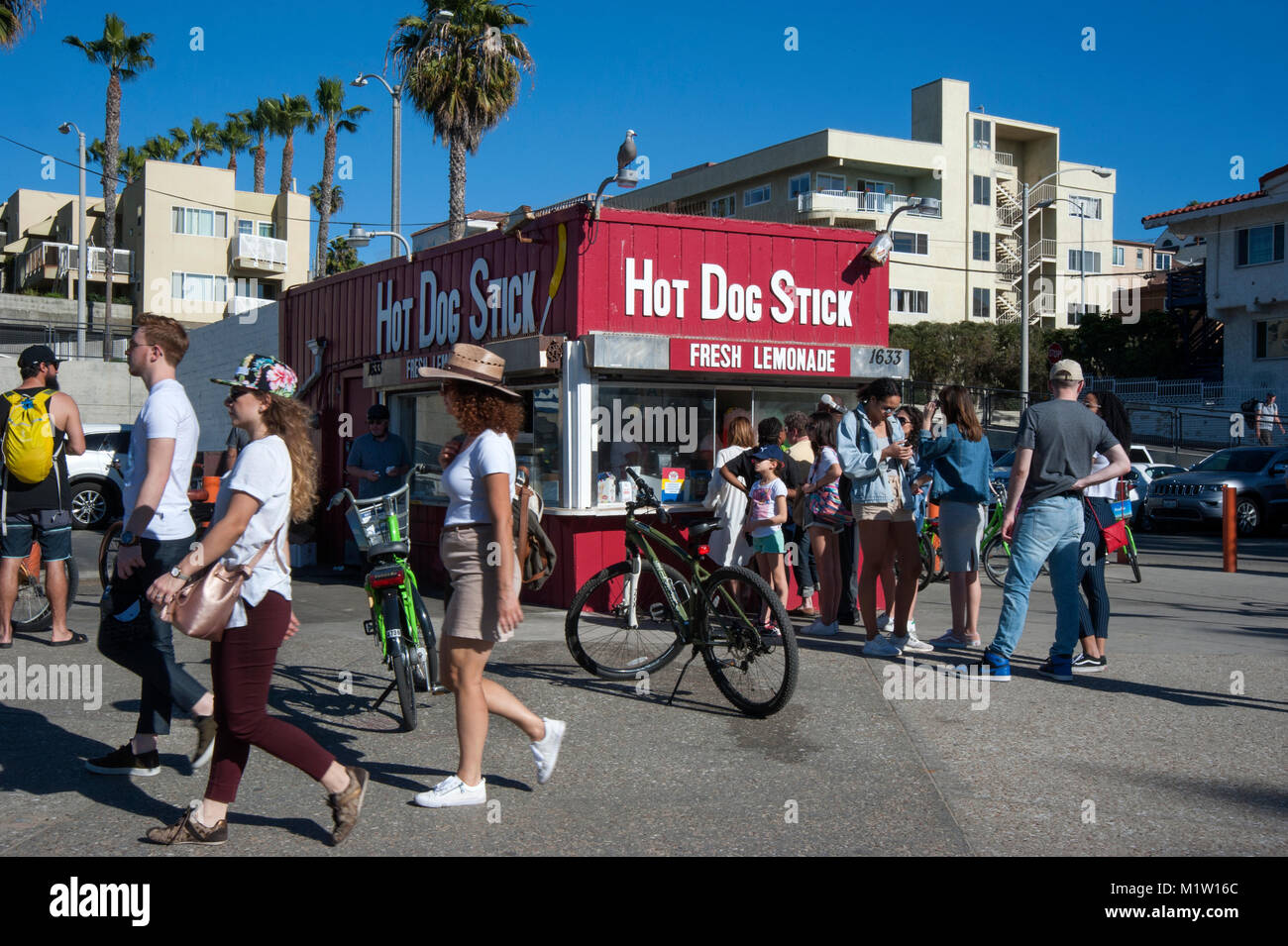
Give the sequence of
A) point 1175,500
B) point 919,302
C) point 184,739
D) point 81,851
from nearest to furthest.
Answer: point 81,851 → point 184,739 → point 1175,500 → point 919,302

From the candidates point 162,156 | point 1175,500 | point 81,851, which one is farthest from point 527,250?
point 162,156

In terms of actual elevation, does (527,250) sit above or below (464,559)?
above

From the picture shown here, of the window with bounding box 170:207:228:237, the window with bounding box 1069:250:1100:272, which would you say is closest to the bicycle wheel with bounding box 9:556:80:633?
the window with bounding box 170:207:228:237

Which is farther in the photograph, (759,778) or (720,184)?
(720,184)

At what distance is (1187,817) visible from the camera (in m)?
4.54

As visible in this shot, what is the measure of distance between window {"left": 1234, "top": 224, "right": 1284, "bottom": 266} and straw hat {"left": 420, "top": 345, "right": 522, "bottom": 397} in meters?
36.3

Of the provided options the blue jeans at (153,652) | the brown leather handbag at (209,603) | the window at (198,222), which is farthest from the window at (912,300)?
the brown leather handbag at (209,603)

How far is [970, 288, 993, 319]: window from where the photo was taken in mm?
53000

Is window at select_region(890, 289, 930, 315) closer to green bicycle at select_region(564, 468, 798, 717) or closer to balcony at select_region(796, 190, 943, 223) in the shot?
balcony at select_region(796, 190, 943, 223)

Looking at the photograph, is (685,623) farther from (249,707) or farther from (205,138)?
(205,138)

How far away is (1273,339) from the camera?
1404 inches

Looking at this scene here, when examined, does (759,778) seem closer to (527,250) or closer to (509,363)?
(509,363)

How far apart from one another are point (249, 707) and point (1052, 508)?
481 centimetres
